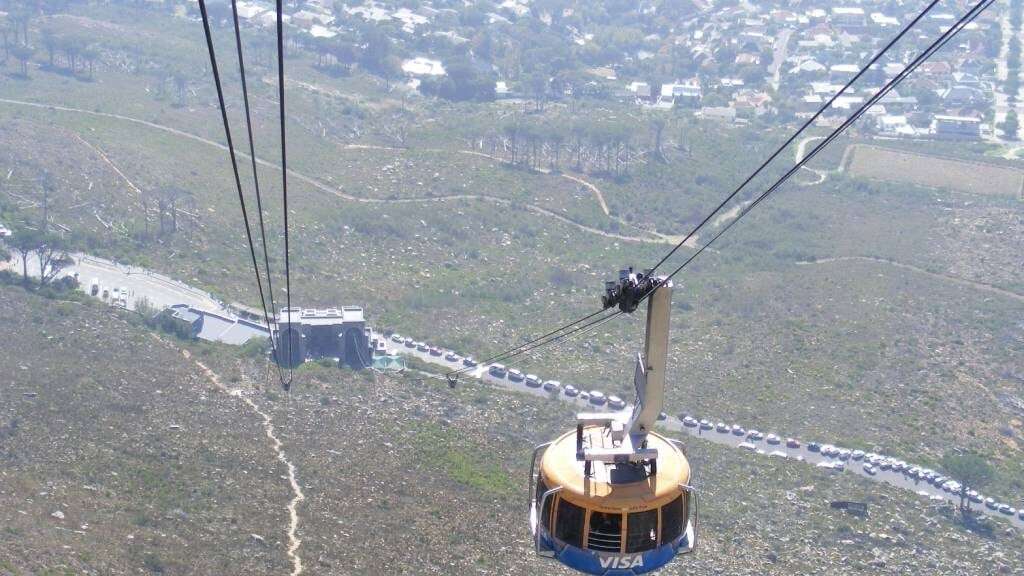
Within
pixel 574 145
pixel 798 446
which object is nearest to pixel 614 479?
pixel 798 446

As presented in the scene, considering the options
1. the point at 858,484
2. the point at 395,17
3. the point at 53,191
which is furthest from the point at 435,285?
the point at 395,17

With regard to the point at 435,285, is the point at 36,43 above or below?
above

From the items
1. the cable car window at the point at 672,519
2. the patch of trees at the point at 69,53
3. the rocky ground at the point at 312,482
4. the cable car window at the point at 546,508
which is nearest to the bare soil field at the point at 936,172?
the rocky ground at the point at 312,482

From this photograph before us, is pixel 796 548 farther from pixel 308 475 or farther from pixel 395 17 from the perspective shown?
pixel 395 17

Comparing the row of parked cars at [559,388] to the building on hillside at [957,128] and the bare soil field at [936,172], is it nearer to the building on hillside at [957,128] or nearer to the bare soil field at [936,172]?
the bare soil field at [936,172]

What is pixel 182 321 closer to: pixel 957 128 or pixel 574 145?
pixel 574 145

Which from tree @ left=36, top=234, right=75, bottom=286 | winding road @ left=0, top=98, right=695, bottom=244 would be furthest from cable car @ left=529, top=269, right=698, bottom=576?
winding road @ left=0, top=98, right=695, bottom=244
